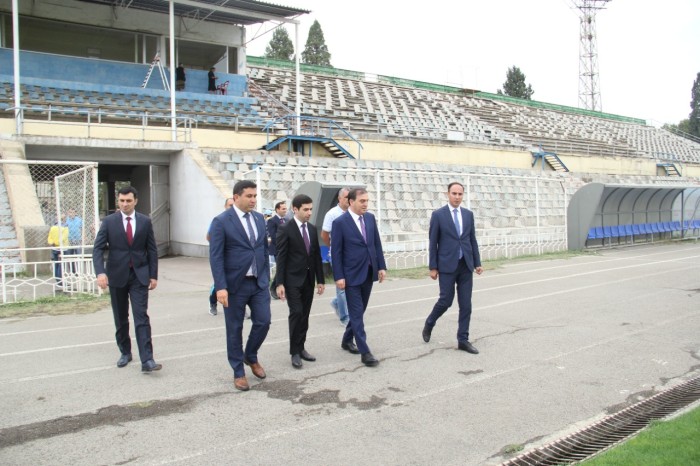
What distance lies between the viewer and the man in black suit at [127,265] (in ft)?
20.0

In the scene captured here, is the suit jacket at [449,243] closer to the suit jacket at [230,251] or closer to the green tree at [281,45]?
the suit jacket at [230,251]

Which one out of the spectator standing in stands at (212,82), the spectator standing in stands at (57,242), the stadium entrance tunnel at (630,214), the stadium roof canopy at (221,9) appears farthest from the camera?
the spectator standing in stands at (212,82)

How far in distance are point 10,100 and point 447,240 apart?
A: 18.6m

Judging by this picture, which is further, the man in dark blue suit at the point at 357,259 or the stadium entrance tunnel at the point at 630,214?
the stadium entrance tunnel at the point at 630,214

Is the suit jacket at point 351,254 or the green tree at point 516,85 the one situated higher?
the green tree at point 516,85

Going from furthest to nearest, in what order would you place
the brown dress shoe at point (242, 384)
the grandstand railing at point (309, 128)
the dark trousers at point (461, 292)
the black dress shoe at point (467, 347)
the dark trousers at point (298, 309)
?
the grandstand railing at point (309, 128)
the dark trousers at point (461, 292)
the black dress shoe at point (467, 347)
the dark trousers at point (298, 309)
the brown dress shoe at point (242, 384)

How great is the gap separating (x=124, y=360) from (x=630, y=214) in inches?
803

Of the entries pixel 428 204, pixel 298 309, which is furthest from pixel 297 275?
pixel 428 204

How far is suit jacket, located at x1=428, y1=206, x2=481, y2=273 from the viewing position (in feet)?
22.5

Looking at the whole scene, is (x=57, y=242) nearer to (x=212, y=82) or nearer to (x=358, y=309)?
(x=358, y=309)

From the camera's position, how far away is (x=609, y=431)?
4.44m

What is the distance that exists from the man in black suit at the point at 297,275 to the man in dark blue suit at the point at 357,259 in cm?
25

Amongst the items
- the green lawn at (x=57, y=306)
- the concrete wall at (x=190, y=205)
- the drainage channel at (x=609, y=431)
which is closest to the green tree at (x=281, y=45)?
the concrete wall at (x=190, y=205)

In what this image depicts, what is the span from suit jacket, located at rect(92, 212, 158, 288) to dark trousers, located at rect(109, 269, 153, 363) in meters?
0.08
